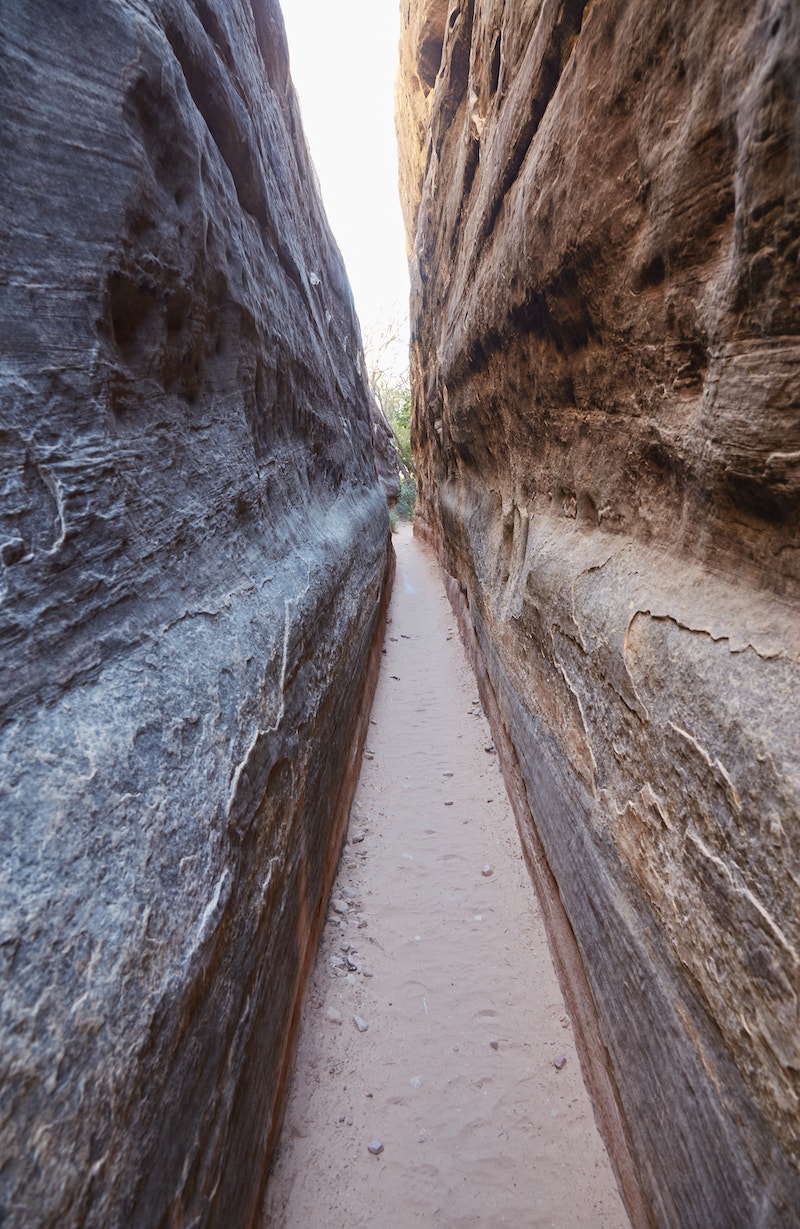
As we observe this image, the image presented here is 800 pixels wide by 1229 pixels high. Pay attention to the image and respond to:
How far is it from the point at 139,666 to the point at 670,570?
1.90 meters

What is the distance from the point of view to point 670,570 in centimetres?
206

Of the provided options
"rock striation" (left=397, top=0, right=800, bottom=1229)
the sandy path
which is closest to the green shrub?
"rock striation" (left=397, top=0, right=800, bottom=1229)

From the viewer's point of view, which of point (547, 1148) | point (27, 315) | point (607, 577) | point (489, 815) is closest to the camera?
point (27, 315)

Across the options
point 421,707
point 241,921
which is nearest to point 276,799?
point 241,921

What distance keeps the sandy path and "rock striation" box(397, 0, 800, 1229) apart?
0.24 m

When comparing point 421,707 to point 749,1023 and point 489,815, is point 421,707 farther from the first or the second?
point 749,1023

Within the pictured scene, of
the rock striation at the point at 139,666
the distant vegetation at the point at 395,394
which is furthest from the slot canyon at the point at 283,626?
the distant vegetation at the point at 395,394

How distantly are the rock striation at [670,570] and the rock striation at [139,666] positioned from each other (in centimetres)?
130

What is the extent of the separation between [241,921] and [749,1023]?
4.82 feet

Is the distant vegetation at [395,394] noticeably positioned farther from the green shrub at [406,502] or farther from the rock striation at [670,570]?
the rock striation at [670,570]

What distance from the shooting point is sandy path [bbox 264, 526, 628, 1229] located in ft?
6.56

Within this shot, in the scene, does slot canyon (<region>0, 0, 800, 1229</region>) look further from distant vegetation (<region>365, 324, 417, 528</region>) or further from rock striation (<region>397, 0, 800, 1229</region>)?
distant vegetation (<region>365, 324, 417, 528</region>)

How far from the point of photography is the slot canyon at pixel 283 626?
4.20 feet

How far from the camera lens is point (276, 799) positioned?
7.66ft
